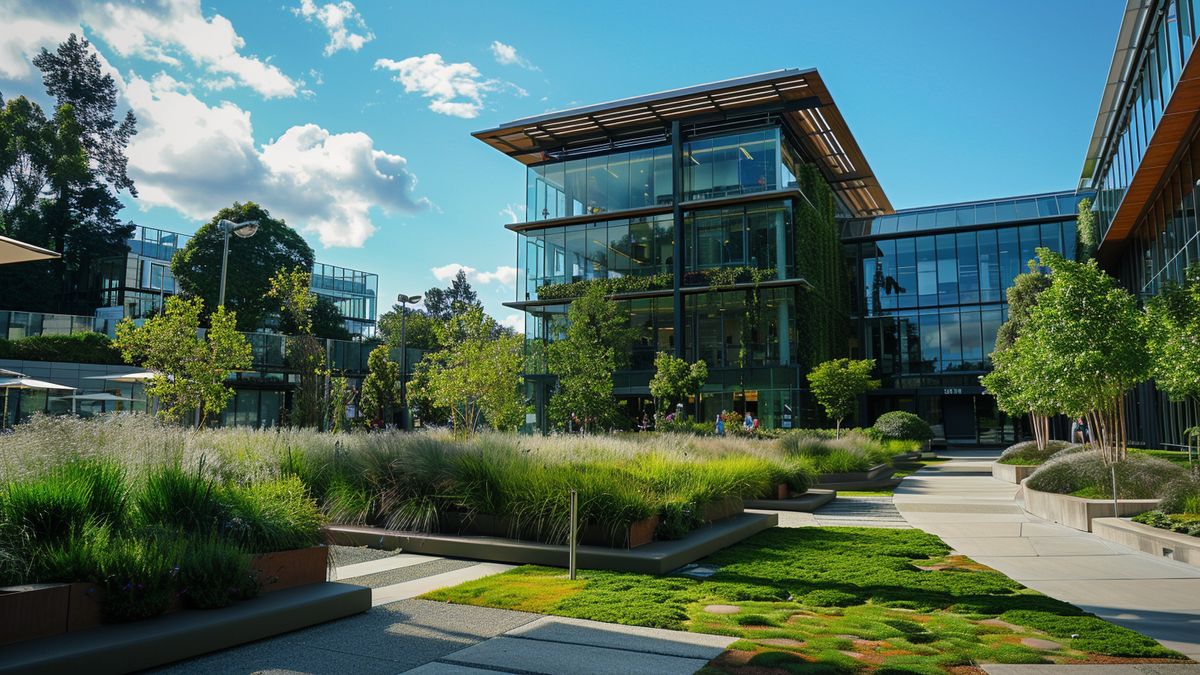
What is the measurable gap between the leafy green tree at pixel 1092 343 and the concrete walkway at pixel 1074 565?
2.57 m

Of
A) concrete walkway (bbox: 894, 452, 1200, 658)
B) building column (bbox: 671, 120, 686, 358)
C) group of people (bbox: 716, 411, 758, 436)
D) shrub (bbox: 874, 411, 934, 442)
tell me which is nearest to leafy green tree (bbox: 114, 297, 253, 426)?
concrete walkway (bbox: 894, 452, 1200, 658)

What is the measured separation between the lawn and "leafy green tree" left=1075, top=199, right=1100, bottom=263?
3767cm

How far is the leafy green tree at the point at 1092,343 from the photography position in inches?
576

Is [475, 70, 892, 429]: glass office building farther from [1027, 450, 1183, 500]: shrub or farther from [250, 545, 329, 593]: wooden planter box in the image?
[250, 545, 329, 593]: wooden planter box

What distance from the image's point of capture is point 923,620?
629cm

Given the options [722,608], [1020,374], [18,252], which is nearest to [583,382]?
[1020,374]

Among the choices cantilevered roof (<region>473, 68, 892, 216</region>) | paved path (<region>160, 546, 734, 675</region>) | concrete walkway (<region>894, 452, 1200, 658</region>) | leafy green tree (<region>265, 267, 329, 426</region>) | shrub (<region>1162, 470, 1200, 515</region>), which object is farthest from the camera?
cantilevered roof (<region>473, 68, 892, 216</region>)

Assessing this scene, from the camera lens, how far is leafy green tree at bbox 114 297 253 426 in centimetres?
1825

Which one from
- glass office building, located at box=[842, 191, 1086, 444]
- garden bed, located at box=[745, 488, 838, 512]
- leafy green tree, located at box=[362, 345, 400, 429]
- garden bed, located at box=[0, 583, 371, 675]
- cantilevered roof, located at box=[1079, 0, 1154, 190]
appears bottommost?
garden bed, located at box=[745, 488, 838, 512]

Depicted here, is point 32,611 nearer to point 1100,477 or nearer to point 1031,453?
point 1100,477

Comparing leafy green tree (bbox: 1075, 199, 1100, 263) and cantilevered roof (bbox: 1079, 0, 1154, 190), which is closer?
A: cantilevered roof (bbox: 1079, 0, 1154, 190)

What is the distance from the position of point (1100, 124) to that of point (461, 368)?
93.7 feet

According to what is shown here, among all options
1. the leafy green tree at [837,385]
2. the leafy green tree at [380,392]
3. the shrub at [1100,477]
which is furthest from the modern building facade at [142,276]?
the shrub at [1100,477]

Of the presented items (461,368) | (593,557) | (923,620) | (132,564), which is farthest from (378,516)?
(461,368)
